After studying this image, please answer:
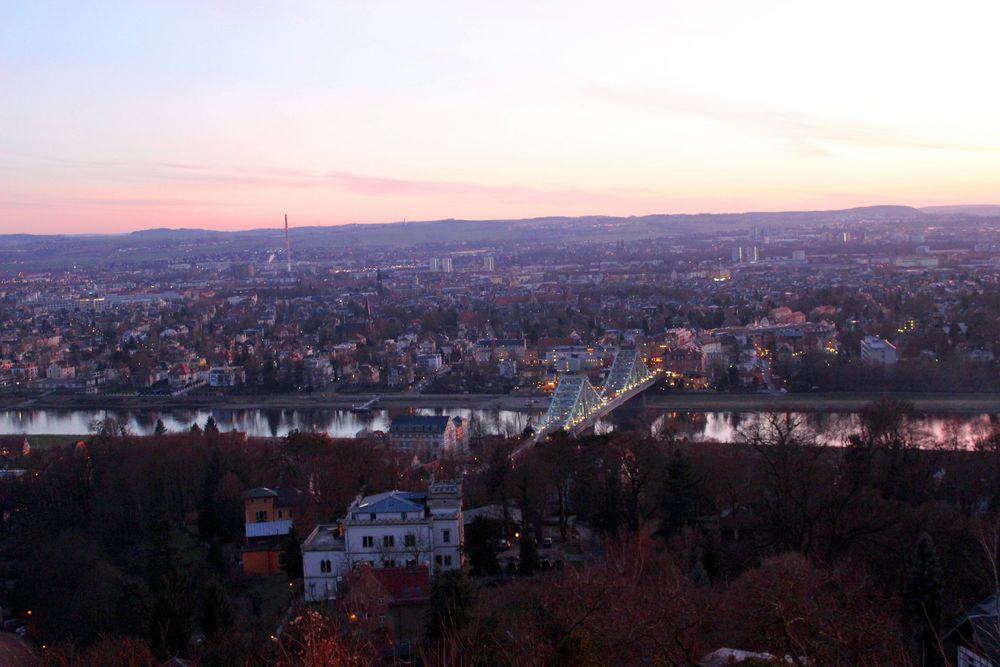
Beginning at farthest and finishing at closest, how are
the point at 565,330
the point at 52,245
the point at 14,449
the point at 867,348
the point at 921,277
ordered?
the point at 52,245, the point at 921,277, the point at 565,330, the point at 867,348, the point at 14,449

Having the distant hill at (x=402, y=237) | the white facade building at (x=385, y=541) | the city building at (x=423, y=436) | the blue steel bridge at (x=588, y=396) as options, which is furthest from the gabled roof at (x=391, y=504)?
the distant hill at (x=402, y=237)

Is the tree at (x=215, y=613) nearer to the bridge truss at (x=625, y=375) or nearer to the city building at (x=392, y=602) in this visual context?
the city building at (x=392, y=602)

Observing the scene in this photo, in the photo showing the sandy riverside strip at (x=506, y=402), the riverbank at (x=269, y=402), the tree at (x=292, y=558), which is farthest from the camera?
the riverbank at (x=269, y=402)

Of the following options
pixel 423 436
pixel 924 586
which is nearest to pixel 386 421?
pixel 423 436

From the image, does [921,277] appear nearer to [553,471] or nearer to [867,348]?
[867,348]

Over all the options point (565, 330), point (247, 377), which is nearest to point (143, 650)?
point (247, 377)

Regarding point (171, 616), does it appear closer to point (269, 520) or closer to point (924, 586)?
point (269, 520)
